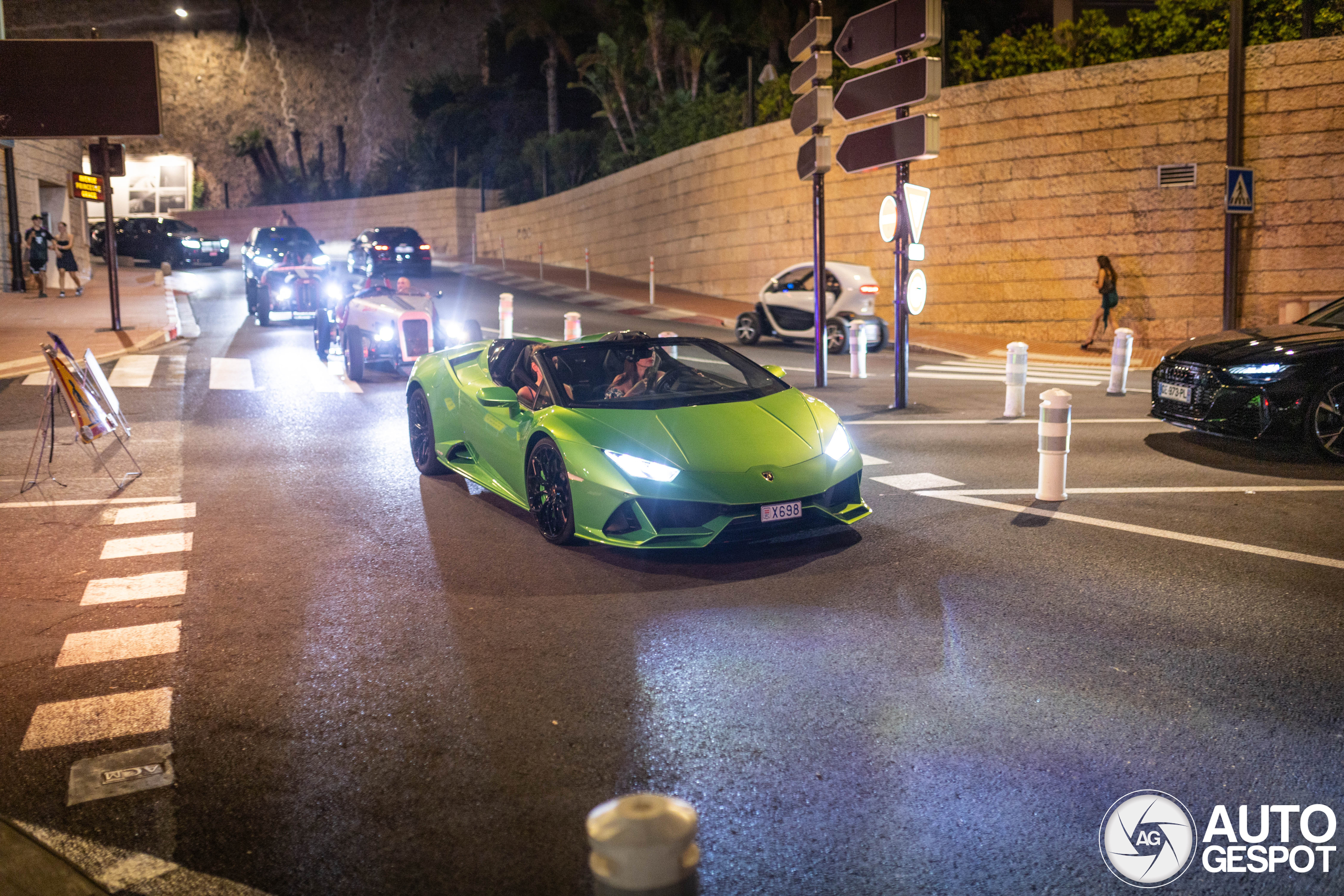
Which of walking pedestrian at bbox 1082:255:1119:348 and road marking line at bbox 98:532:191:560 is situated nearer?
Answer: road marking line at bbox 98:532:191:560

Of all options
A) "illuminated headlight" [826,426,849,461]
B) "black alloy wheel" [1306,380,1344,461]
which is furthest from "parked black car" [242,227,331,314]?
"black alloy wheel" [1306,380,1344,461]

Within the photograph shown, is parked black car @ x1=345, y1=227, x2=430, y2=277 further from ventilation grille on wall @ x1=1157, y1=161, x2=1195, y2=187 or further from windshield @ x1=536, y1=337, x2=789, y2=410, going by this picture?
windshield @ x1=536, y1=337, x2=789, y2=410

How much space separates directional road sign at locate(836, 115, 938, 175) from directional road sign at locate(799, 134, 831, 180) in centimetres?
47

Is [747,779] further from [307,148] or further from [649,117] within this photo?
[307,148]

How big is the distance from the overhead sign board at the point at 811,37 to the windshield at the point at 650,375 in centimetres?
624

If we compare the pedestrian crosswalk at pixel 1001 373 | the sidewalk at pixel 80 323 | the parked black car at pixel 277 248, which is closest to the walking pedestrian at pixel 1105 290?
the pedestrian crosswalk at pixel 1001 373

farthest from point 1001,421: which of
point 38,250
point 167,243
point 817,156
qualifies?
point 167,243

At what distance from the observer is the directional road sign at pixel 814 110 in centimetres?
1389

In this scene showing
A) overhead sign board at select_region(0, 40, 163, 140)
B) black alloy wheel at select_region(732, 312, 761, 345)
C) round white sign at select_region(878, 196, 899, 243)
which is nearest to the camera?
round white sign at select_region(878, 196, 899, 243)

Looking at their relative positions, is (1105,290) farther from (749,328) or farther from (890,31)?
(890,31)

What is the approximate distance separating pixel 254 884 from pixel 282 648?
7.37ft

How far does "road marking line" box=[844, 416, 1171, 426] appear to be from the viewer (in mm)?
12367

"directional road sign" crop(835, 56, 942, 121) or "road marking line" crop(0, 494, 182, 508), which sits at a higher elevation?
"directional road sign" crop(835, 56, 942, 121)

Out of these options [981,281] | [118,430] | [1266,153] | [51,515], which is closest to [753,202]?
[981,281]
